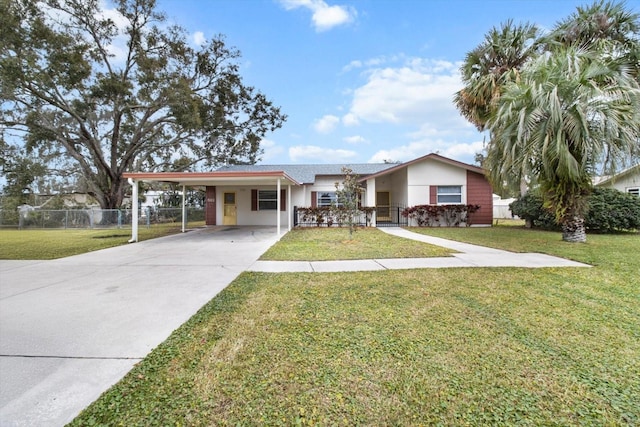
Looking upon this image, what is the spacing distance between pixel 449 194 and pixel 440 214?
4.27 ft

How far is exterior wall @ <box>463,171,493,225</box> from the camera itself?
16.3 metres

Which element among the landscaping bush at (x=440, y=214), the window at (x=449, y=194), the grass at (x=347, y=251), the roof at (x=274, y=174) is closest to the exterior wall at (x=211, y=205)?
the roof at (x=274, y=174)

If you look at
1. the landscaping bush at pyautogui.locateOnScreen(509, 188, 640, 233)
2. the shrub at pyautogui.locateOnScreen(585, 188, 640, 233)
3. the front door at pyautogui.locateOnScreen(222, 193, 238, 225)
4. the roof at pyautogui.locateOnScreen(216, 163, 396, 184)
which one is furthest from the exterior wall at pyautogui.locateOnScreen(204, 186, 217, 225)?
the shrub at pyautogui.locateOnScreen(585, 188, 640, 233)

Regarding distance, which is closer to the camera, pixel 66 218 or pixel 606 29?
pixel 606 29

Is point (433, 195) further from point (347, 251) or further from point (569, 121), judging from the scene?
point (347, 251)

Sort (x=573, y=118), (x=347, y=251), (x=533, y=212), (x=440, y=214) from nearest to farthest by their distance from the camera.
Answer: (x=573, y=118), (x=347, y=251), (x=533, y=212), (x=440, y=214)

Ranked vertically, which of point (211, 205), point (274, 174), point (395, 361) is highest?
point (274, 174)

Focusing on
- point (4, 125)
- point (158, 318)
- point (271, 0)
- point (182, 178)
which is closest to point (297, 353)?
point (158, 318)

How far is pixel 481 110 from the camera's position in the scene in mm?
13617

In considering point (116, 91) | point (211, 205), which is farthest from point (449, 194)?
point (116, 91)

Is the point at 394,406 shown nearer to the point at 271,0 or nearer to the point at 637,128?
the point at 637,128

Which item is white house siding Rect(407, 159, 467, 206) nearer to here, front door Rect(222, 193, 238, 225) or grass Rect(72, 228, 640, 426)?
front door Rect(222, 193, 238, 225)

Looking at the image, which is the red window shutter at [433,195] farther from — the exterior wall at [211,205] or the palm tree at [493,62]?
the exterior wall at [211,205]

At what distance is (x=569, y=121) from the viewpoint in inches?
332
